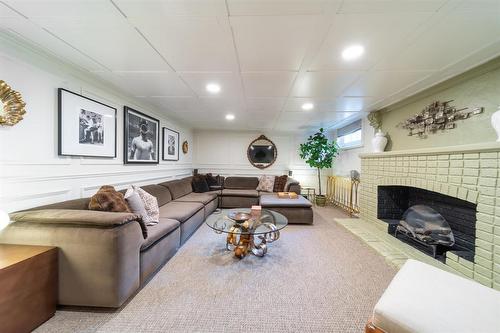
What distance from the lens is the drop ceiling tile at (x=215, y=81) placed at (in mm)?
2189

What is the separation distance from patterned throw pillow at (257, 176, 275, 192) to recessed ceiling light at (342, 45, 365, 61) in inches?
143

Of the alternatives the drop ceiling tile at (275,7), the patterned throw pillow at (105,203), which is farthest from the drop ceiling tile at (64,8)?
the patterned throw pillow at (105,203)

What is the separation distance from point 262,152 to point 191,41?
4.43 meters

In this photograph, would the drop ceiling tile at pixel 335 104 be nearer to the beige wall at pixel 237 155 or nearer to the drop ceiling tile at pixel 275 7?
the drop ceiling tile at pixel 275 7

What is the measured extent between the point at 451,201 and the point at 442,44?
76.7 inches

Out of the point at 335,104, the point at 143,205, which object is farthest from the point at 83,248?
the point at 335,104

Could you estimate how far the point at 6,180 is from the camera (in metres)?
1.54

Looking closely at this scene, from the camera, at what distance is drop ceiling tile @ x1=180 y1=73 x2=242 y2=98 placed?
2.19 meters

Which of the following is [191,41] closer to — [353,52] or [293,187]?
[353,52]

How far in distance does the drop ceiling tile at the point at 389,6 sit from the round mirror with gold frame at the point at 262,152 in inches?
183

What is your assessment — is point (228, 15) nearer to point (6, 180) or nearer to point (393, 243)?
point (6, 180)

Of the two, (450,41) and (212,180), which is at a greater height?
(450,41)

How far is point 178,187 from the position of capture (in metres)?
3.88

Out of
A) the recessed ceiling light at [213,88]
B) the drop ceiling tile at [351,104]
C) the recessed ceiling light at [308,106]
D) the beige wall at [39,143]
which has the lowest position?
the beige wall at [39,143]
